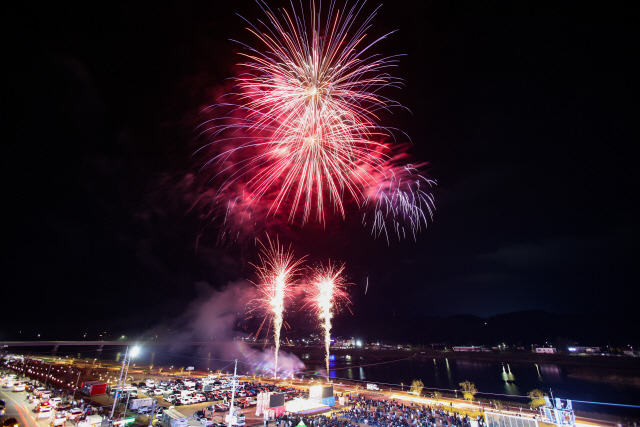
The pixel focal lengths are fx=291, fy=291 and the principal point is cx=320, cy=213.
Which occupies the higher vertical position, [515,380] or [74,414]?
[74,414]

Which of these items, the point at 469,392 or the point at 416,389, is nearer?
the point at 469,392

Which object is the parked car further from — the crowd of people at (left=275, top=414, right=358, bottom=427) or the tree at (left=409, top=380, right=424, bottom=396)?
the tree at (left=409, top=380, right=424, bottom=396)

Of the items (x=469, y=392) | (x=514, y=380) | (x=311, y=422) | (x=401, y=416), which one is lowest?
(x=514, y=380)

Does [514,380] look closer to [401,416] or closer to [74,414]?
[401,416]

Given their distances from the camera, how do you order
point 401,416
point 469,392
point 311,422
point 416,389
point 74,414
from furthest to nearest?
1. point 416,389
2. point 469,392
3. point 401,416
4. point 311,422
5. point 74,414

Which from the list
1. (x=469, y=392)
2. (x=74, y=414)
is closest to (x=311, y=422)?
(x=74, y=414)

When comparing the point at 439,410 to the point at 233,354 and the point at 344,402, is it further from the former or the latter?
the point at 233,354

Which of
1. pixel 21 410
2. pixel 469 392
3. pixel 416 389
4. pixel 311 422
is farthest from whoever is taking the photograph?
pixel 416 389

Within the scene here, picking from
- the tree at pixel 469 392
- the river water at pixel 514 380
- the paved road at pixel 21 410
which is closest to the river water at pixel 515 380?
the river water at pixel 514 380

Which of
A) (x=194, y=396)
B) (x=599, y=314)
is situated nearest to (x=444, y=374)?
(x=194, y=396)
